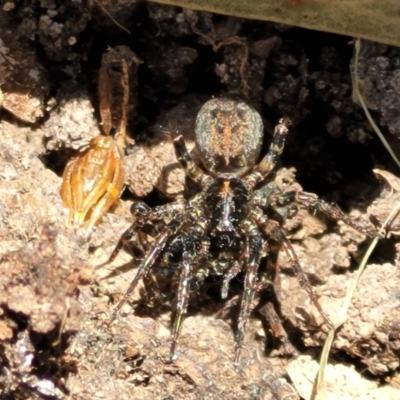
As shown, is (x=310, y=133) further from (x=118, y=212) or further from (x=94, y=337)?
(x=94, y=337)

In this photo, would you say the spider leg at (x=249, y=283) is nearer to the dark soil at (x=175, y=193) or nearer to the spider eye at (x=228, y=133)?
the dark soil at (x=175, y=193)

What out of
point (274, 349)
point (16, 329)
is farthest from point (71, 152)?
point (274, 349)

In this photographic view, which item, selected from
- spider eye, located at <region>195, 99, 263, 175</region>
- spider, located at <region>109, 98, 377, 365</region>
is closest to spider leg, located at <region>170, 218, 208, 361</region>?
spider, located at <region>109, 98, 377, 365</region>

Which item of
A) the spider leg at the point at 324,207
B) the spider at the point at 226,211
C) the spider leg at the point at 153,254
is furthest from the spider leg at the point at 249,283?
the spider leg at the point at 153,254

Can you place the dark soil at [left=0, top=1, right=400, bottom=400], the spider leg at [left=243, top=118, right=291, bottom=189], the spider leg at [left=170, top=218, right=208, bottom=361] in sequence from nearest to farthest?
the dark soil at [left=0, top=1, right=400, bottom=400], the spider leg at [left=170, top=218, right=208, bottom=361], the spider leg at [left=243, top=118, right=291, bottom=189]

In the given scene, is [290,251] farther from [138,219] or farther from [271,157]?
[138,219]

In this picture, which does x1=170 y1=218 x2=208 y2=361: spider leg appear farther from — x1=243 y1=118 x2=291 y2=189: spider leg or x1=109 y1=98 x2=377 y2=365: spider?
x1=243 y1=118 x2=291 y2=189: spider leg
